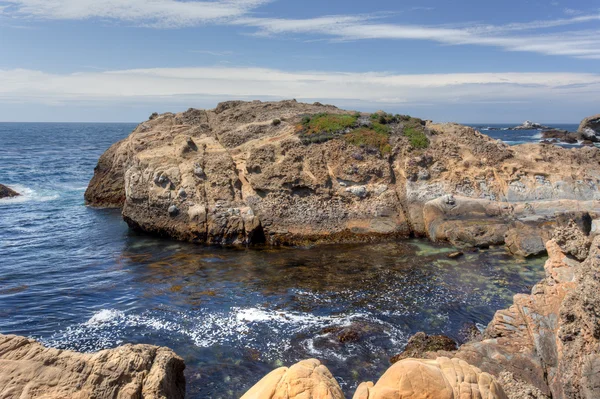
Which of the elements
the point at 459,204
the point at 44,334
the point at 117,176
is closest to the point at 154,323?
the point at 44,334

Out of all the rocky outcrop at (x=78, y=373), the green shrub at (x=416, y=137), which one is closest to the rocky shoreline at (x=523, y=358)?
the rocky outcrop at (x=78, y=373)

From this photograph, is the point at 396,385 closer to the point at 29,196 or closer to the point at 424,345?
the point at 424,345

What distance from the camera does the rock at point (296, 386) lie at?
684cm

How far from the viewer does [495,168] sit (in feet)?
96.4

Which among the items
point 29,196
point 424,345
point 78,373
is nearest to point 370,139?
point 424,345

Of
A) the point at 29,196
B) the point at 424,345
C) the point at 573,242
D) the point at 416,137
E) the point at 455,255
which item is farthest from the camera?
the point at 29,196

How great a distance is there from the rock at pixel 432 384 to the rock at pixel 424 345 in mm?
6787

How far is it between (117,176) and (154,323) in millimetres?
25828

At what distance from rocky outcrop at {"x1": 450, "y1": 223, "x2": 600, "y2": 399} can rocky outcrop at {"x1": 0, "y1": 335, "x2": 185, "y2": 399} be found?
7632 millimetres

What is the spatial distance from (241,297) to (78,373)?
12.1m

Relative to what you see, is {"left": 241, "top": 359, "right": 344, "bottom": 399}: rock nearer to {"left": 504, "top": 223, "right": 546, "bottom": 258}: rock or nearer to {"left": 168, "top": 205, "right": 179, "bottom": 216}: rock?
{"left": 504, "top": 223, "right": 546, "bottom": 258}: rock

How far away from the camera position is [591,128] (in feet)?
272

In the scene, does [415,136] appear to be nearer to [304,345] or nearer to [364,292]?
[364,292]

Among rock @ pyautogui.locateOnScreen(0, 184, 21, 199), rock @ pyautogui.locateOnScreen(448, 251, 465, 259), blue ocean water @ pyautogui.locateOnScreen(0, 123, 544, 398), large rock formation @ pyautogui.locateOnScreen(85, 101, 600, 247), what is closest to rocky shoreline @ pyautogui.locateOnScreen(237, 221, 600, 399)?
blue ocean water @ pyautogui.locateOnScreen(0, 123, 544, 398)
